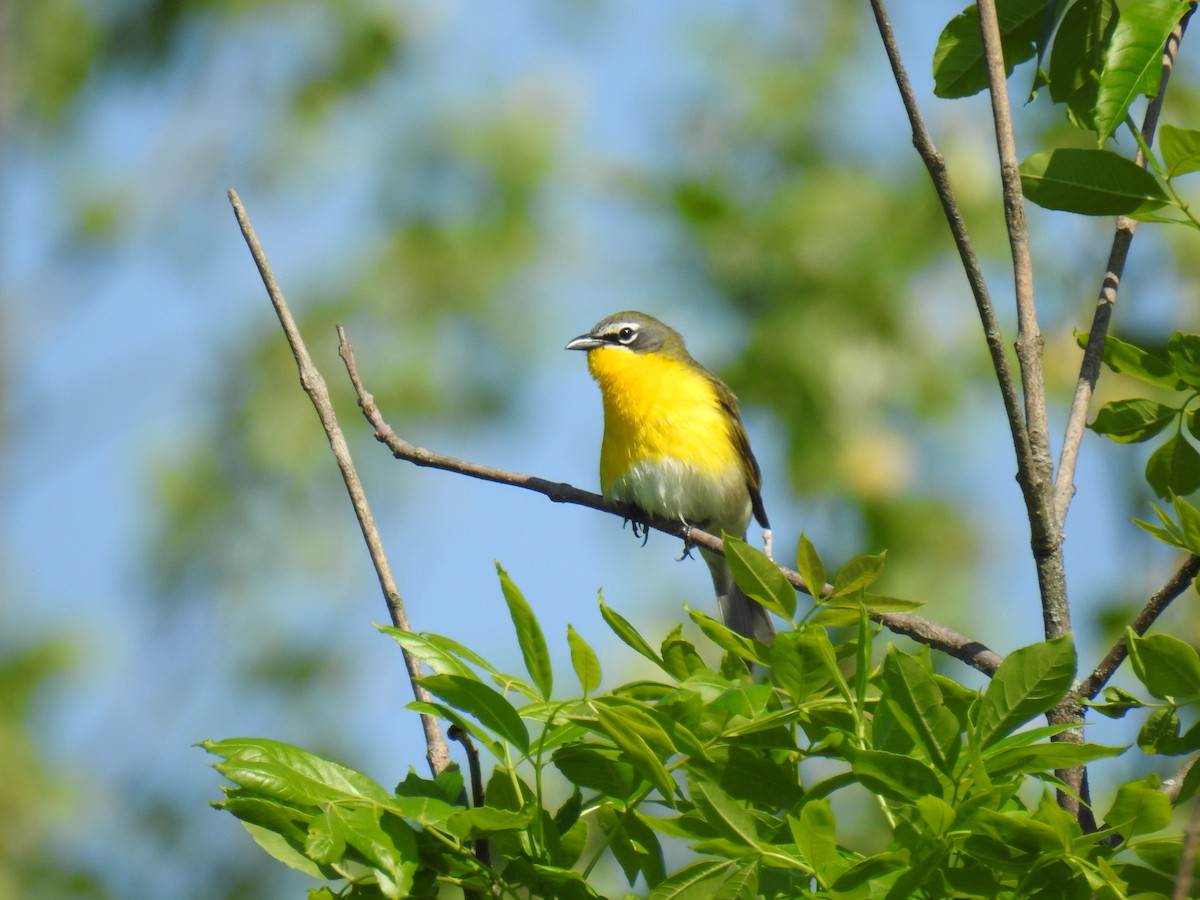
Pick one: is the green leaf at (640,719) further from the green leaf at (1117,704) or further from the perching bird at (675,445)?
the perching bird at (675,445)

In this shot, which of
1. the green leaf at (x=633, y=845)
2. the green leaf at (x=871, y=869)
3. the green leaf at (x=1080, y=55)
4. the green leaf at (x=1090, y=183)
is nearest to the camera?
the green leaf at (x=871, y=869)

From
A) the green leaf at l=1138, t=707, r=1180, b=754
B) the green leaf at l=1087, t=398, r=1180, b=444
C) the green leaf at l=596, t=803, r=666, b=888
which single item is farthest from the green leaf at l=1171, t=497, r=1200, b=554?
the green leaf at l=596, t=803, r=666, b=888

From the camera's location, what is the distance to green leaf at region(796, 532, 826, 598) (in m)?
2.11

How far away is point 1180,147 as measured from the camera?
2.27 meters

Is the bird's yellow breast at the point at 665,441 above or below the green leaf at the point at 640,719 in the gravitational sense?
above

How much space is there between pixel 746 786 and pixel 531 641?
37cm

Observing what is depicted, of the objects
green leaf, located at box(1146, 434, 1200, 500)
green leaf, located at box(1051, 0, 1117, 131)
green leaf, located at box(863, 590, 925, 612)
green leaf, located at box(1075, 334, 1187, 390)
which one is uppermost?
green leaf, located at box(1051, 0, 1117, 131)

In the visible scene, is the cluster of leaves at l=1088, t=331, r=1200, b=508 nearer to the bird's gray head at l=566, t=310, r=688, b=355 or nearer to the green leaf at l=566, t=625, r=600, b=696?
the green leaf at l=566, t=625, r=600, b=696

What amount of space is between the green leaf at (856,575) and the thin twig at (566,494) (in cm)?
8

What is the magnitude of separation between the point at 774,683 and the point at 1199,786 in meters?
0.61

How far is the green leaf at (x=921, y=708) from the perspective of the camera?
1692mm

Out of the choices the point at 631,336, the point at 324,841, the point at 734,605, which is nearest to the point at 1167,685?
the point at 324,841

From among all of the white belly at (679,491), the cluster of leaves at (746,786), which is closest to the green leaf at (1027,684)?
the cluster of leaves at (746,786)

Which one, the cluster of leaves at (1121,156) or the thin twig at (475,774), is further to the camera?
the cluster of leaves at (1121,156)
